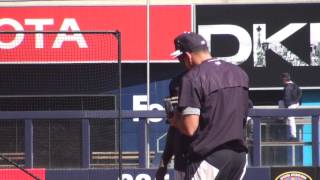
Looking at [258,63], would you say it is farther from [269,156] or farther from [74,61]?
[269,156]

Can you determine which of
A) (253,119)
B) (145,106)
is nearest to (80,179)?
(253,119)

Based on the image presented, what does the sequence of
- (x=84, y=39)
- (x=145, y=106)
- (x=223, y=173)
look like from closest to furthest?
(x=223, y=173)
(x=84, y=39)
(x=145, y=106)

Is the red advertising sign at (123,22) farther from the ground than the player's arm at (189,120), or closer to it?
farther from the ground

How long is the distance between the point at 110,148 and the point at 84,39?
11.6 ft

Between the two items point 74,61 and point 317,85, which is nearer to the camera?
point 74,61

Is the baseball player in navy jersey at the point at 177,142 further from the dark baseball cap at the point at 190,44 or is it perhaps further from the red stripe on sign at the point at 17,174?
the red stripe on sign at the point at 17,174

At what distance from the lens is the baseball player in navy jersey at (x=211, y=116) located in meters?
4.85

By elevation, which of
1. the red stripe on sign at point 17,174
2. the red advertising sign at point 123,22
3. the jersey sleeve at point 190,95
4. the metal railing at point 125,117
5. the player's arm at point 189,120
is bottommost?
the red stripe on sign at point 17,174

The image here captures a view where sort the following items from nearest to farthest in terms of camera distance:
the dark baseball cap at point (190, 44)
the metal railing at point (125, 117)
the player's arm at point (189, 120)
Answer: the player's arm at point (189, 120) < the dark baseball cap at point (190, 44) < the metal railing at point (125, 117)

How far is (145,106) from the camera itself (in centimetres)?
1903

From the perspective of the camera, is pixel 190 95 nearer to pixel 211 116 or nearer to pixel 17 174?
pixel 211 116

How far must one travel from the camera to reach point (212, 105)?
4883mm

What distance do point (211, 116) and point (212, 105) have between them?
0.07 metres

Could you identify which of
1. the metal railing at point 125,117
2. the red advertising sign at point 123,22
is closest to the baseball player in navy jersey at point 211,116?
the metal railing at point 125,117
